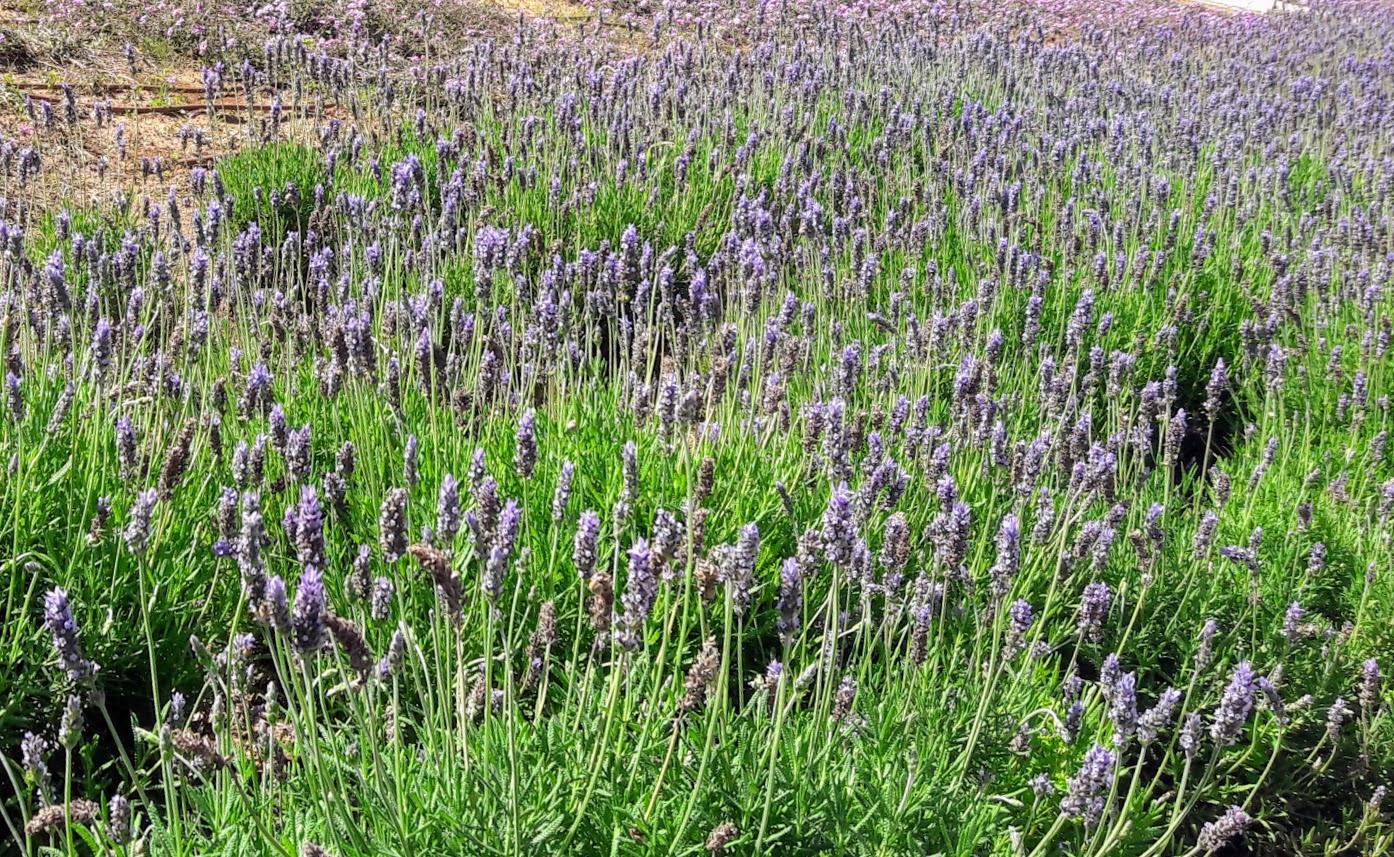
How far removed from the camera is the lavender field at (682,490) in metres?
1.77

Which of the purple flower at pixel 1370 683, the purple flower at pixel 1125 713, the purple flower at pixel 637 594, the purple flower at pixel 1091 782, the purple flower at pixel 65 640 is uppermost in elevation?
the purple flower at pixel 637 594

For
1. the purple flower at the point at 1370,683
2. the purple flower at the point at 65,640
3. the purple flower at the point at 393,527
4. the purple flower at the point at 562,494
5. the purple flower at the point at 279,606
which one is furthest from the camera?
the purple flower at the point at 1370,683

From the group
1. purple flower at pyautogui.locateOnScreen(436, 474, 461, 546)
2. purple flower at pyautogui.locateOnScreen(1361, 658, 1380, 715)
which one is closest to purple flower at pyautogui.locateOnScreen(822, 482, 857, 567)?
purple flower at pyautogui.locateOnScreen(436, 474, 461, 546)

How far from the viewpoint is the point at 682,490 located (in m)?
2.93

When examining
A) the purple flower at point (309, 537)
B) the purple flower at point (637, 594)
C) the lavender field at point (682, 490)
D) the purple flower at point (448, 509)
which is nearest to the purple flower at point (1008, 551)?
the lavender field at point (682, 490)

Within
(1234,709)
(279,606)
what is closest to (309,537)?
(279,606)

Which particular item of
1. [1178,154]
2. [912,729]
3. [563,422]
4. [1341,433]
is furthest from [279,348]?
[1178,154]

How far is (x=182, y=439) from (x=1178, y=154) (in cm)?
604

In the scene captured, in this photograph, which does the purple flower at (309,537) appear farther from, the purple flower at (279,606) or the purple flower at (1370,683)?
the purple flower at (1370,683)

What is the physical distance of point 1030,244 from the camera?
512cm

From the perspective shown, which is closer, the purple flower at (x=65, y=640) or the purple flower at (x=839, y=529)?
the purple flower at (x=65, y=640)

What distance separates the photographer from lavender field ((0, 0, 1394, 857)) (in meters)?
1.77

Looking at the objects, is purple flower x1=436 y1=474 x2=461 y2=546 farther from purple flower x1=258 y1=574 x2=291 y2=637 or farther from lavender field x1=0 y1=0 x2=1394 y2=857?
purple flower x1=258 y1=574 x2=291 y2=637

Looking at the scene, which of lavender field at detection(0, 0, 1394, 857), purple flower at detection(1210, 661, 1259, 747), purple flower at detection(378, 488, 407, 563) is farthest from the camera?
lavender field at detection(0, 0, 1394, 857)
